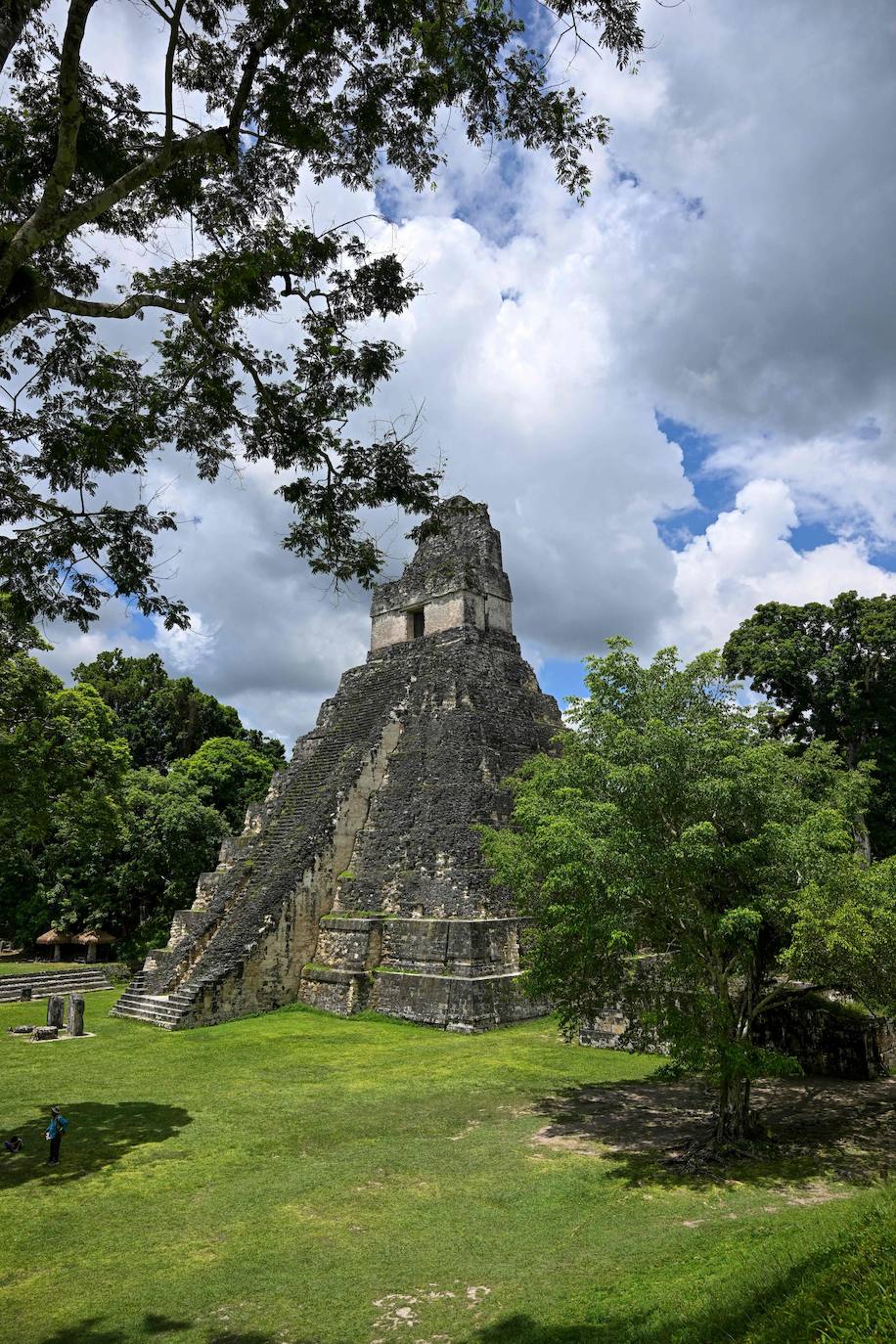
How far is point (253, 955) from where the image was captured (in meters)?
15.2

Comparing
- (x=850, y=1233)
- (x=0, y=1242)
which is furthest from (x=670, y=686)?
(x=0, y=1242)

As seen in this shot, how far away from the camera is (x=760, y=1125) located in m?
8.12

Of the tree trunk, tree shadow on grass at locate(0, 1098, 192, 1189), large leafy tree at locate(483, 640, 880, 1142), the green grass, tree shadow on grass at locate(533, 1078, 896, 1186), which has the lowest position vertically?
the green grass

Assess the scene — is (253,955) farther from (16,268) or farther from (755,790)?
(16,268)

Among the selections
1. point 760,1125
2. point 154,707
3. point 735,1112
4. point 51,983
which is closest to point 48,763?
point 735,1112

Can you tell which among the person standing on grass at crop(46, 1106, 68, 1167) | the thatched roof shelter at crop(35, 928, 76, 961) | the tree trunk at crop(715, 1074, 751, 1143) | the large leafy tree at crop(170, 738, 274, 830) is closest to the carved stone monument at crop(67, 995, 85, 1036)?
the person standing on grass at crop(46, 1106, 68, 1167)

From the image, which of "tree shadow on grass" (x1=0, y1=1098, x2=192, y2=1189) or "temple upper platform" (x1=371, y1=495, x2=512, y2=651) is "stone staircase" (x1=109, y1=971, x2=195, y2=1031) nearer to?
"tree shadow on grass" (x1=0, y1=1098, x2=192, y2=1189)

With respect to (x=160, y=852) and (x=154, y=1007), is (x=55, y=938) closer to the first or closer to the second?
(x=160, y=852)

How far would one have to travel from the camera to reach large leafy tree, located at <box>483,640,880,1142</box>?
726 centimetres

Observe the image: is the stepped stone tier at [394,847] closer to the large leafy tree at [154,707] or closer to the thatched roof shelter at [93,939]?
the thatched roof shelter at [93,939]

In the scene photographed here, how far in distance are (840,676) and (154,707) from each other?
27170 mm

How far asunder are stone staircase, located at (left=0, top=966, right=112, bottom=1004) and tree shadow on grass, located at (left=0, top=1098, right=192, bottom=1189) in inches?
458

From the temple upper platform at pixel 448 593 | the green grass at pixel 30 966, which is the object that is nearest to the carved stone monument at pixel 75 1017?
the green grass at pixel 30 966

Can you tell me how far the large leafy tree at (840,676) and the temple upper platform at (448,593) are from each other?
28.5 feet
